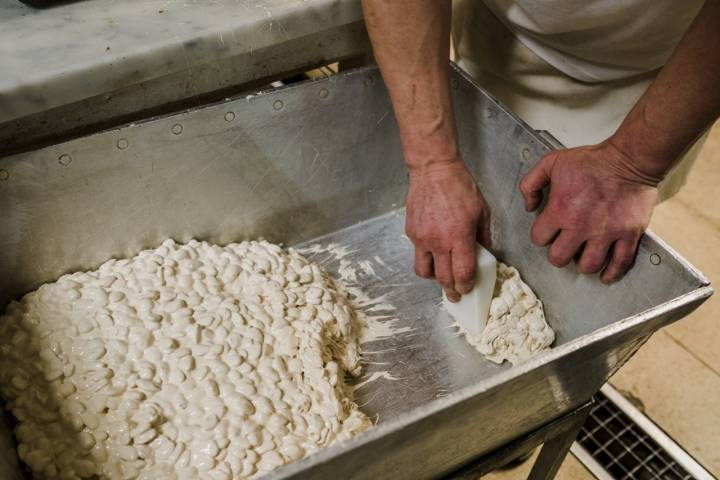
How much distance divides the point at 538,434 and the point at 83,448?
0.69 meters

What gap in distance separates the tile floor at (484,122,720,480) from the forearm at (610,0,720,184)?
3.04ft

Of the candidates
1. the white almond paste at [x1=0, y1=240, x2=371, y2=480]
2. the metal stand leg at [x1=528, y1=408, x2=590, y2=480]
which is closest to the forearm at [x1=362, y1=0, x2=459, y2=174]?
the white almond paste at [x1=0, y1=240, x2=371, y2=480]

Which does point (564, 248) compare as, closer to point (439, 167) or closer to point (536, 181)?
point (536, 181)

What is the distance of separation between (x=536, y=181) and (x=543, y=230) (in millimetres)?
86

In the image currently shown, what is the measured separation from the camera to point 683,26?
1.10 metres

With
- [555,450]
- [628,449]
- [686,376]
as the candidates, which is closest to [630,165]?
[555,450]

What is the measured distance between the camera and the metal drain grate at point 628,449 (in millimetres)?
1575

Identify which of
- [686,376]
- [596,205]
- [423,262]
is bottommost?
[686,376]

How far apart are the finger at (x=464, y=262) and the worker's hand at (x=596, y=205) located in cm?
14

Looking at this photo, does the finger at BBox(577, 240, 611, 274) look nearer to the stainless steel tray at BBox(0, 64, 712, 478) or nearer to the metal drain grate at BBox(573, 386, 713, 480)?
the stainless steel tray at BBox(0, 64, 712, 478)

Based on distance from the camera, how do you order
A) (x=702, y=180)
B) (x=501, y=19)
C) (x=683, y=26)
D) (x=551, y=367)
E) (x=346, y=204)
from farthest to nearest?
(x=702, y=180) → (x=346, y=204) → (x=501, y=19) → (x=683, y=26) → (x=551, y=367)

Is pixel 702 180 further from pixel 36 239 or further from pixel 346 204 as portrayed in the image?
pixel 36 239

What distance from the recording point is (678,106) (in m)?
0.92

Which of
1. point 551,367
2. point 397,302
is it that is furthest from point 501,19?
point 551,367
